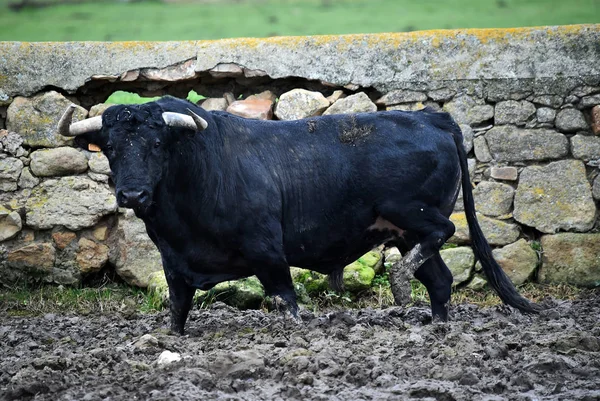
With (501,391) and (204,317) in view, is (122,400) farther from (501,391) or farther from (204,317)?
(204,317)

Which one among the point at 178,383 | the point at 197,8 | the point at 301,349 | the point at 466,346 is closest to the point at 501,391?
the point at 466,346

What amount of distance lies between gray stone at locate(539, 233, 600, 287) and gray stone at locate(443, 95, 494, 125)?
3.86 ft

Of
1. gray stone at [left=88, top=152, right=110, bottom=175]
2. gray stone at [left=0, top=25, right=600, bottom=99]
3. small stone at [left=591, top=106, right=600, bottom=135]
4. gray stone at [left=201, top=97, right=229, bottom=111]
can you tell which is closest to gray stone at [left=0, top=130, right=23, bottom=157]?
gray stone at [left=0, top=25, right=600, bottom=99]

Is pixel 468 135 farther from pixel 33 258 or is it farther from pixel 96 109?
pixel 33 258

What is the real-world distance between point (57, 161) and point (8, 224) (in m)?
0.70

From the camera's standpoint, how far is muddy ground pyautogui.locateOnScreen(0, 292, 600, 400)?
4.50 metres

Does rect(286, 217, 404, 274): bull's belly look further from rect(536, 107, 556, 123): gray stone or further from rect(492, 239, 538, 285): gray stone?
rect(536, 107, 556, 123): gray stone

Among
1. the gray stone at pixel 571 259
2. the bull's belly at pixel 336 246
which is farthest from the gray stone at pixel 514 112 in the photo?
the bull's belly at pixel 336 246

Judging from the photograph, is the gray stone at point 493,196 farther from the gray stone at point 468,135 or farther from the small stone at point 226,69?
the small stone at point 226,69

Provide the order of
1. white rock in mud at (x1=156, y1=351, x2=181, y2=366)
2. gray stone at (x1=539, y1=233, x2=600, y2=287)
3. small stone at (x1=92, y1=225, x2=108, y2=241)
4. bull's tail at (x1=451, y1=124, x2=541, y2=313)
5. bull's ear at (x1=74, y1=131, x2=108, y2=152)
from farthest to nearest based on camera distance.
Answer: small stone at (x1=92, y1=225, x2=108, y2=241) → gray stone at (x1=539, y1=233, x2=600, y2=287) → bull's tail at (x1=451, y1=124, x2=541, y2=313) → bull's ear at (x1=74, y1=131, x2=108, y2=152) → white rock in mud at (x1=156, y1=351, x2=181, y2=366)

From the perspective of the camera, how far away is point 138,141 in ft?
18.7

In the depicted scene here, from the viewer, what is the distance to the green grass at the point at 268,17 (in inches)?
920

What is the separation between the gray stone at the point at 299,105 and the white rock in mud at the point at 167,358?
3.48 metres

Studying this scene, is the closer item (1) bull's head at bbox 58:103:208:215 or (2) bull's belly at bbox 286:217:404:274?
(1) bull's head at bbox 58:103:208:215
